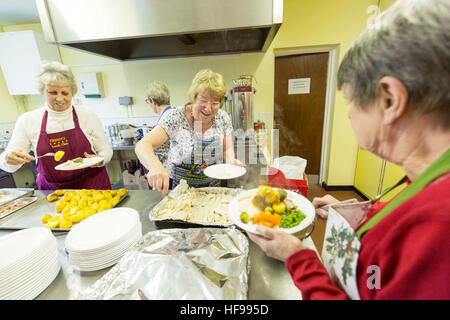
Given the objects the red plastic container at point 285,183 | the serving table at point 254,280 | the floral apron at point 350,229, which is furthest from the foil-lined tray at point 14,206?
the floral apron at point 350,229

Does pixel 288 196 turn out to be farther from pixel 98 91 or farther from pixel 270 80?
pixel 98 91

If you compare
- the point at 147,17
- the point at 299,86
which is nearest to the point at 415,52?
the point at 147,17

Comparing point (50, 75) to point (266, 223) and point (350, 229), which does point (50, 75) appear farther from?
point (350, 229)

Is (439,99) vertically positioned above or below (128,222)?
above

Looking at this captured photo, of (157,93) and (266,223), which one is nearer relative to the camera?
(266,223)

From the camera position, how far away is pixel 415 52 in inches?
15.5

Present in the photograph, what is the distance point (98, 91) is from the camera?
3316 mm

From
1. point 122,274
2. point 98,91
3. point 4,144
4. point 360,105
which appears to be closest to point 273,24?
point 360,105

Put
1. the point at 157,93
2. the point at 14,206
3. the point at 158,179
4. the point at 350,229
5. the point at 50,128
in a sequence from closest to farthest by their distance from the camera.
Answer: the point at 350,229 < the point at 158,179 < the point at 14,206 < the point at 50,128 < the point at 157,93

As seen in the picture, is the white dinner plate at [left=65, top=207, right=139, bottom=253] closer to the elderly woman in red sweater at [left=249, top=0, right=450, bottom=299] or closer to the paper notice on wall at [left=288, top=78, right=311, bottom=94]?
the elderly woman in red sweater at [left=249, top=0, right=450, bottom=299]

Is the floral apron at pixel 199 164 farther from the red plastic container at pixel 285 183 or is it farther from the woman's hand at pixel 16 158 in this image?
the woman's hand at pixel 16 158

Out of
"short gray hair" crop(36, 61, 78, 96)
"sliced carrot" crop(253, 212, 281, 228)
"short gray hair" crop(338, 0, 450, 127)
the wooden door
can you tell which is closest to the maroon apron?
"short gray hair" crop(36, 61, 78, 96)

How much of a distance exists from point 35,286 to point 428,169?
3.77 ft

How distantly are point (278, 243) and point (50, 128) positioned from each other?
1948mm
